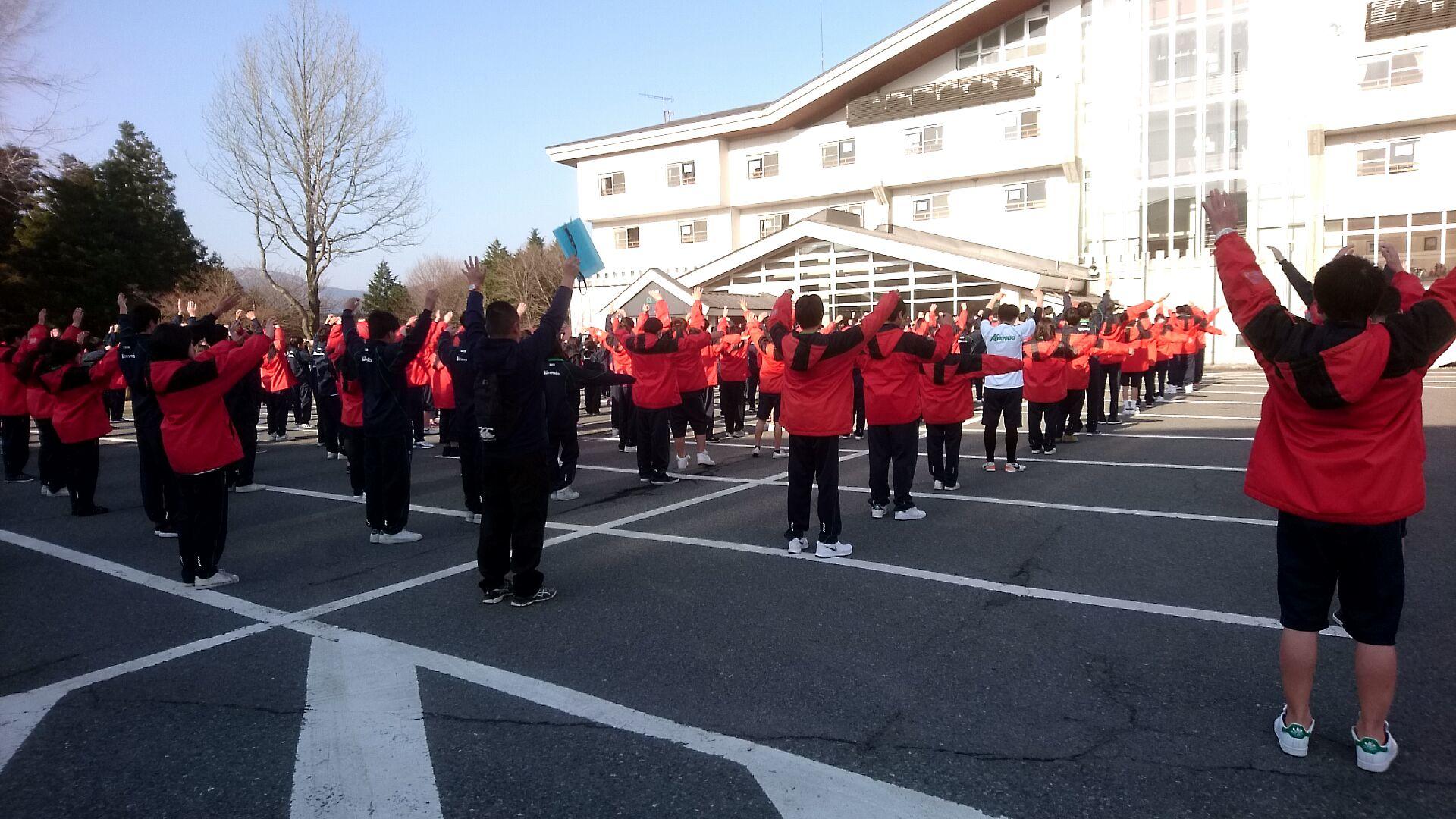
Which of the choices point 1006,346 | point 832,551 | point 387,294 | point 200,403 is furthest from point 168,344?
point 387,294

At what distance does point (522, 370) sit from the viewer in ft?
17.6

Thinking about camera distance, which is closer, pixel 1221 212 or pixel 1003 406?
pixel 1221 212

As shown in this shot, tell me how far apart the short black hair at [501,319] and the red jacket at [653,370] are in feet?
14.7

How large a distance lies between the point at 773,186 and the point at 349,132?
18759 millimetres

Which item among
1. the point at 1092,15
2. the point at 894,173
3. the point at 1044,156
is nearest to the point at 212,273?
the point at 894,173

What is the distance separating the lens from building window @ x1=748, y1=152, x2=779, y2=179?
39719mm

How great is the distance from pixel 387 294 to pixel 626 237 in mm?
33119

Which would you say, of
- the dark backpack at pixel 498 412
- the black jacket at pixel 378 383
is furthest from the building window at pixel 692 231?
the dark backpack at pixel 498 412

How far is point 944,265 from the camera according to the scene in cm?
2820

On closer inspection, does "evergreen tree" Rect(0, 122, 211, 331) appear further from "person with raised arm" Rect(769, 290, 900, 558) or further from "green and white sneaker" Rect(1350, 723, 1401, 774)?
"green and white sneaker" Rect(1350, 723, 1401, 774)

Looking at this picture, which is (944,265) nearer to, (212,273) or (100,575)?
(100,575)

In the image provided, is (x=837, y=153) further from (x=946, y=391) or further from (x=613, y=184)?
(x=946, y=391)

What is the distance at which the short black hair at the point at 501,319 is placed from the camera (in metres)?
5.43

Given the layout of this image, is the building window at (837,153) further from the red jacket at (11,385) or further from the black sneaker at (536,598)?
the black sneaker at (536,598)
